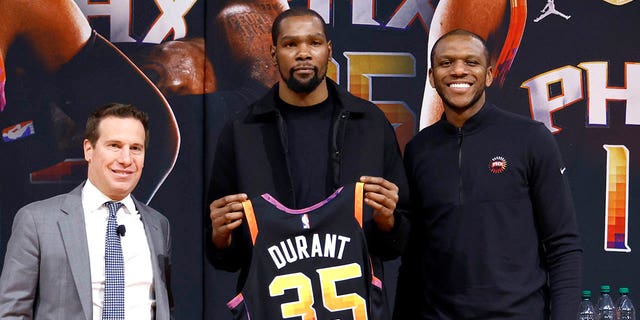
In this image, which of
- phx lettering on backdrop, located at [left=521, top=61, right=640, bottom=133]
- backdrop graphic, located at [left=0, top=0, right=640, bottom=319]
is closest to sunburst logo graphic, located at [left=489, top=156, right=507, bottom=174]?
backdrop graphic, located at [left=0, top=0, right=640, bottom=319]

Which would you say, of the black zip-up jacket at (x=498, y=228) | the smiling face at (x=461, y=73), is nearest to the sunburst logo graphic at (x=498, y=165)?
the black zip-up jacket at (x=498, y=228)

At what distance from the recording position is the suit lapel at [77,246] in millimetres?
2426

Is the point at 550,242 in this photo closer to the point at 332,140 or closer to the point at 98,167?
the point at 332,140

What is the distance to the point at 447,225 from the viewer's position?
2666 millimetres

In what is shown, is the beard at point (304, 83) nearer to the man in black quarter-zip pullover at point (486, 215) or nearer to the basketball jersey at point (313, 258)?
the basketball jersey at point (313, 258)

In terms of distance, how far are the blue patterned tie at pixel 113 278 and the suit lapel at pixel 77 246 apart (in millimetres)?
50

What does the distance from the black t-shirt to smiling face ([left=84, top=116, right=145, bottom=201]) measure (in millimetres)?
490

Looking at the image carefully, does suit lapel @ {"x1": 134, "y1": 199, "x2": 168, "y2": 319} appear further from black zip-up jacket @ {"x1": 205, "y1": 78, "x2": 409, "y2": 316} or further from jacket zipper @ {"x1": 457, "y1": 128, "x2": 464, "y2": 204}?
jacket zipper @ {"x1": 457, "y1": 128, "x2": 464, "y2": 204}

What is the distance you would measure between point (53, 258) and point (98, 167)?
32 centimetres

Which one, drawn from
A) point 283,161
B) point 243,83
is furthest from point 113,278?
point 243,83

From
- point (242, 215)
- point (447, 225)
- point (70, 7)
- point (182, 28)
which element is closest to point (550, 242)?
point (447, 225)

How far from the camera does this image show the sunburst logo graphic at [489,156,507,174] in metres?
2.65

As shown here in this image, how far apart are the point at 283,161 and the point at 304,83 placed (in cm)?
26

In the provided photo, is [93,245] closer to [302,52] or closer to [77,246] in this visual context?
[77,246]
